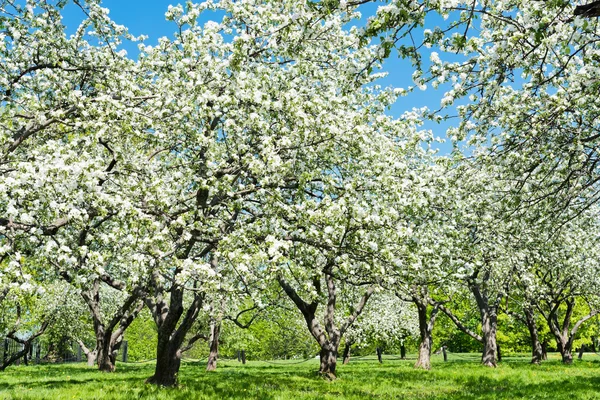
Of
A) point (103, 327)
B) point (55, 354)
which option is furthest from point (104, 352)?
point (55, 354)

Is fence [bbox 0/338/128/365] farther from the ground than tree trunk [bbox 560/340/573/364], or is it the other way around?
tree trunk [bbox 560/340/573/364]

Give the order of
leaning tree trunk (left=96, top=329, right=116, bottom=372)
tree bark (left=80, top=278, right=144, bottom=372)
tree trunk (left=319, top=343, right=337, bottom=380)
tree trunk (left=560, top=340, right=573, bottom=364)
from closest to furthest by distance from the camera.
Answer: tree trunk (left=319, top=343, right=337, bottom=380)
tree bark (left=80, top=278, right=144, bottom=372)
leaning tree trunk (left=96, top=329, right=116, bottom=372)
tree trunk (left=560, top=340, right=573, bottom=364)

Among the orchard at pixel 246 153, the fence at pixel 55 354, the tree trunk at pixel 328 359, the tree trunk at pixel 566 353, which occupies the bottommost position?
the fence at pixel 55 354

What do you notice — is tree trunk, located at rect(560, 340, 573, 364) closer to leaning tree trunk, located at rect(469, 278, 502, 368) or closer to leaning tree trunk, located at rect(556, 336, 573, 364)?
leaning tree trunk, located at rect(556, 336, 573, 364)

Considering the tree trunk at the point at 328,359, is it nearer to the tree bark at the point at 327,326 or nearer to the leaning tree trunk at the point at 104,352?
the tree bark at the point at 327,326

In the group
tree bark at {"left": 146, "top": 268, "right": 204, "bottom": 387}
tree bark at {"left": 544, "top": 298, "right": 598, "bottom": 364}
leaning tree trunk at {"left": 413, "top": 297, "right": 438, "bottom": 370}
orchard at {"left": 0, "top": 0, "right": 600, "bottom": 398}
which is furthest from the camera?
tree bark at {"left": 544, "top": 298, "right": 598, "bottom": 364}

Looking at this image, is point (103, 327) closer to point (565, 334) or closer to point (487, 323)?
point (487, 323)

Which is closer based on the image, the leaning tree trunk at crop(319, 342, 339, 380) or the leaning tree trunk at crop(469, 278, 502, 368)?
the leaning tree trunk at crop(319, 342, 339, 380)

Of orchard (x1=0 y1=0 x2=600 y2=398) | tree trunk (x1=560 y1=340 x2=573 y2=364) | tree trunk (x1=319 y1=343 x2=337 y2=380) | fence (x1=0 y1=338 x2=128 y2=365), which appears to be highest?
orchard (x1=0 y1=0 x2=600 y2=398)

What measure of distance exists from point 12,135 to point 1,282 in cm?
465

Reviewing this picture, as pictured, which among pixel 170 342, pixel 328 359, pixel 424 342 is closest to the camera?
pixel 170 342

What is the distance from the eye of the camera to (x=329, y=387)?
48.6 ft

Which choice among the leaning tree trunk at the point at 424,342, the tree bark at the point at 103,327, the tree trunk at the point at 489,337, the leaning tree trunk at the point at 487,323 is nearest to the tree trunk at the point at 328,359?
the leaning tree trunk at the point at 424,342

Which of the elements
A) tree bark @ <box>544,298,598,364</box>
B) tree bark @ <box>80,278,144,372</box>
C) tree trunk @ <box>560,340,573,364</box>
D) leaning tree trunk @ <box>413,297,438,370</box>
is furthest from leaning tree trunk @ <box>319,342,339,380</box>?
tree trunk @ <box>560,340,573,364</box>
